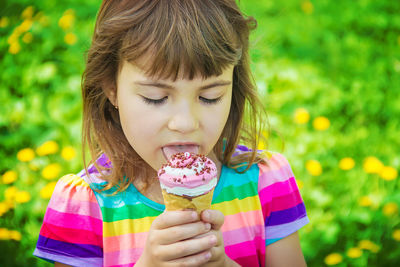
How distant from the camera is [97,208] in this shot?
6.14 ft

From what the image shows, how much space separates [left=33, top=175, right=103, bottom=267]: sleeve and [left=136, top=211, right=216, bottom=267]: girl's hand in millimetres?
383

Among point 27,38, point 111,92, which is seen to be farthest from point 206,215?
point 27,38

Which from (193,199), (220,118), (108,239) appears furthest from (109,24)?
(108,239)

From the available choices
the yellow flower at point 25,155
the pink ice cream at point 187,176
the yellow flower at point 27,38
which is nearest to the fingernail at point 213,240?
the pink ice cream at point 187,176

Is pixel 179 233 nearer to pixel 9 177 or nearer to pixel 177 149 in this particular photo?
pixel 177 149

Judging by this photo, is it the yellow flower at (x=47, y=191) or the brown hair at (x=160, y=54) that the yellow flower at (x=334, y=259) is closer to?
the brown hair at (x=160, y=54)

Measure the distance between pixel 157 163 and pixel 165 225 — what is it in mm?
274

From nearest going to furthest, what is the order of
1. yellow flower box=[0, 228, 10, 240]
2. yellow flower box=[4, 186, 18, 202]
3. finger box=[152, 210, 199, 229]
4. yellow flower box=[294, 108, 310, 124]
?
finger box=[152, 210, 199, 229] → yellow flower box=[0, 228, 10, 240] → yellow flower box=[4, 186, 18, 202] → yellow flower box=[294, 108, 310, 124]

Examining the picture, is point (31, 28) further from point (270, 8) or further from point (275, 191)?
point (275, 191)

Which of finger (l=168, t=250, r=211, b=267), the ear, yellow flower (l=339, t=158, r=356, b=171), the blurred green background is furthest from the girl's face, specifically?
yellow flower (l=339, t=158, r=356, b=171)

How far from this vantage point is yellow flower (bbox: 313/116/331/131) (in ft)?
10.7

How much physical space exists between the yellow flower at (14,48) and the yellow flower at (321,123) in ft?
7.49

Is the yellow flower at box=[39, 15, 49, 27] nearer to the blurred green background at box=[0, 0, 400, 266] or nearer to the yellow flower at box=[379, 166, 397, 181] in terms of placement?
the blurred green background at box=[0, 0, 400, 266]

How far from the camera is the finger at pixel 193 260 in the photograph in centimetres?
154
